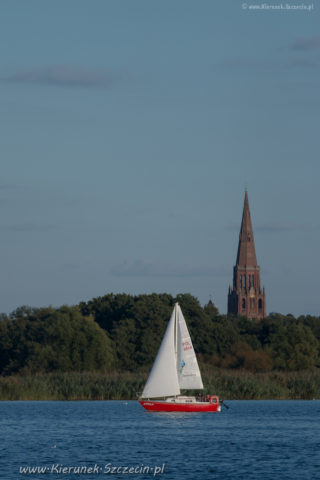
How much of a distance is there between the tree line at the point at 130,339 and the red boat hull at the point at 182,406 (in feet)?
118

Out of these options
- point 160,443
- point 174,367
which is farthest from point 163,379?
point 160,443

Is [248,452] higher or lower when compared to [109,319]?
lower

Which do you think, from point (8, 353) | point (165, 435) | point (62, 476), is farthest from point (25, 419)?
point (8, 353)

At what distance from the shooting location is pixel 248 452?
201ft

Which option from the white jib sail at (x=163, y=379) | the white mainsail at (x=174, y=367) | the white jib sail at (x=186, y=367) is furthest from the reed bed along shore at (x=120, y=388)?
the white jib sail at (x=163, y=379)

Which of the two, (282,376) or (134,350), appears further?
(134,350)

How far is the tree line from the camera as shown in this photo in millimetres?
139125

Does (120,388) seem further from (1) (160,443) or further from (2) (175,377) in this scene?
(1) (160,443)

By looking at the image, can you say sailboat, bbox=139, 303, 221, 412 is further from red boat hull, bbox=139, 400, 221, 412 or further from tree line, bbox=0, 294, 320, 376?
tree line, bbox=0, 294, 320, 376

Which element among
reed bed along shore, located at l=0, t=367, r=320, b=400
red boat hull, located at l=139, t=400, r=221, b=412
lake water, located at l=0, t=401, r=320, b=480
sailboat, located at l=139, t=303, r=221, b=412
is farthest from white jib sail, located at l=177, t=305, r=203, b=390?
reed bed along shore, located at l=0, t=367, r=320, b=400

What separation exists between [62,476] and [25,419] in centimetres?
3532

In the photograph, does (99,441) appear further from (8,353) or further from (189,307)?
(189,307)

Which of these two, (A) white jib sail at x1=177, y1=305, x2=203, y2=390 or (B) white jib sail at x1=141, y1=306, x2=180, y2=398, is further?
(A) white jib sail at x1=177, y1=305, x2=203, y2=390

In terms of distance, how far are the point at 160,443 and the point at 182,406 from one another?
2248cm
